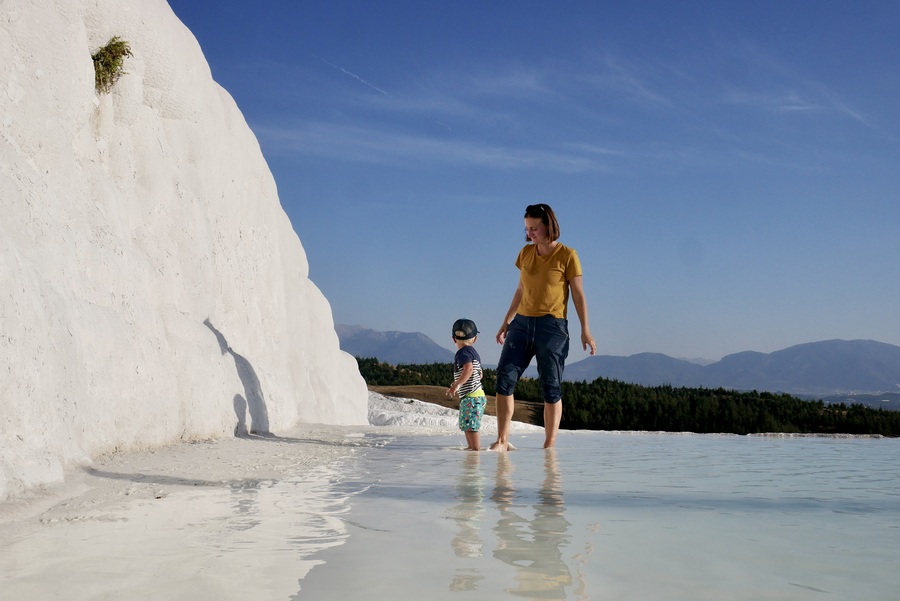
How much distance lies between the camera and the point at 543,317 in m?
7.62

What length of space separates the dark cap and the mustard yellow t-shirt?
27.8 inches

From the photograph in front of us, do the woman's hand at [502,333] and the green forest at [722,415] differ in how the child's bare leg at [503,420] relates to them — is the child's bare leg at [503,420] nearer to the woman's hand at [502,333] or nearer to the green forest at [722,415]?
the woman's hand at [502,333]

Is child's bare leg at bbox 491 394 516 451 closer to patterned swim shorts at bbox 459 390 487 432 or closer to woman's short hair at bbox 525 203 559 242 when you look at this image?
patterned swim shorts at bbox 459 390 487 432

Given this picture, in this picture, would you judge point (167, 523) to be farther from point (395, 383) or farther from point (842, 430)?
point (395, 383)

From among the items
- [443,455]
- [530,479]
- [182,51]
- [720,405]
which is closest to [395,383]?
[720,405]

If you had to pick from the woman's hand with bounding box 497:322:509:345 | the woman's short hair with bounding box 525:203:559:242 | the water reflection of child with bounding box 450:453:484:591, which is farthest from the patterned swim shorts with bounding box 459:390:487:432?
the water reflection of child with bounding box 450:453:484:591

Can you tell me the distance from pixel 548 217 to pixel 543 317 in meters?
0.98

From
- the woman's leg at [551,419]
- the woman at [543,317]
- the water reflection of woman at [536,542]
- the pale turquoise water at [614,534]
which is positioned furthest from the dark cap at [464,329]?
the water reflection of woman at [536,542]

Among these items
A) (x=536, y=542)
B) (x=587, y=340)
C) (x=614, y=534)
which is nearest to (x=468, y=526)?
(x=536, y=542)

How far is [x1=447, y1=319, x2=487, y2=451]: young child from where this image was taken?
26.7ft

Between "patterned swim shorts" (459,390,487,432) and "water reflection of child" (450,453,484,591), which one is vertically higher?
"patterned swim shorts" (459,390,487,432)

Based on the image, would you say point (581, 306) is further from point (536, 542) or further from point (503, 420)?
point (536, 542)

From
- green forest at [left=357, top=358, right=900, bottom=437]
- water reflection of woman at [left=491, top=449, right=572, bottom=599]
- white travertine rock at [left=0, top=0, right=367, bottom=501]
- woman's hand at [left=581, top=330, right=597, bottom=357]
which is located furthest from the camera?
green forest at [left=357, top=358, right=900, bottom=437]

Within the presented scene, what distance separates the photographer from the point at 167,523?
3523 mm
